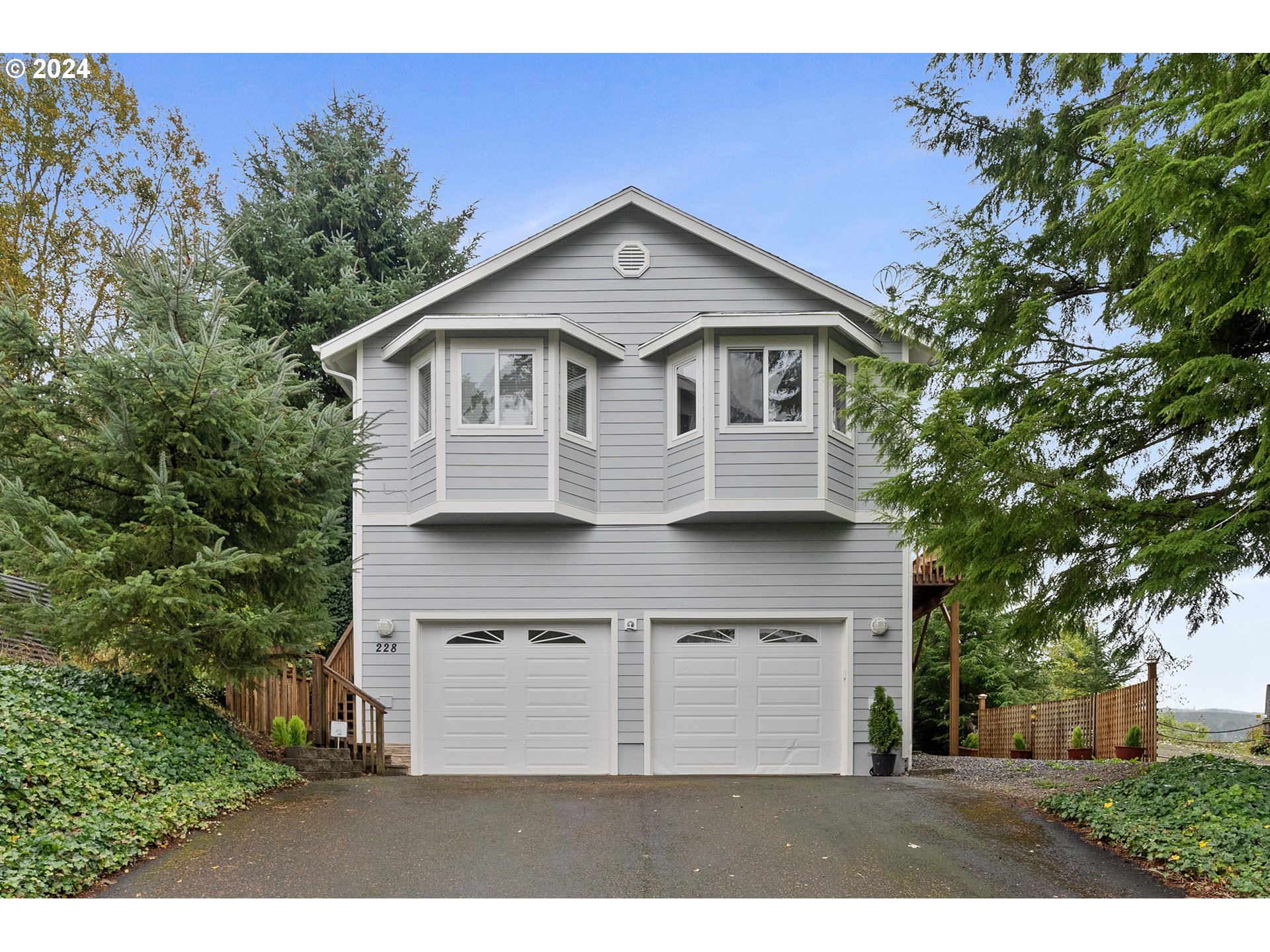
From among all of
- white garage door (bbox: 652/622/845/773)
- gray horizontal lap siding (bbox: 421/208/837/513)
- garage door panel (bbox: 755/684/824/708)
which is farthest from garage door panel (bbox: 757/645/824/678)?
gray horizontal lap siding (bbox: 421/208/837/513)

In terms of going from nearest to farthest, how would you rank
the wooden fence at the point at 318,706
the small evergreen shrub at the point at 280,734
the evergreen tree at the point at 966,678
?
the small evergreen shrub at the point at 280,734 < the wooden fence at the point at 318,706 < the evergreen tree at the point at 966,678

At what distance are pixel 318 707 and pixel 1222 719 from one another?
15.7 m

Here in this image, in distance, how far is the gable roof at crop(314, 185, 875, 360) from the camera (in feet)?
40.9

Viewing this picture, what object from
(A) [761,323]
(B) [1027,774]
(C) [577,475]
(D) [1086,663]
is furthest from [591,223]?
(D) [1086,663]

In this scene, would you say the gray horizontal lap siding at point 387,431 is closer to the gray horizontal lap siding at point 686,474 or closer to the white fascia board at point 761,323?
the gray horizontal lap siding at point 686,474

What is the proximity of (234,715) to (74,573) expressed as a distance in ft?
12.0

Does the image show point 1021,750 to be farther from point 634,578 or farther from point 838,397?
point 634,578

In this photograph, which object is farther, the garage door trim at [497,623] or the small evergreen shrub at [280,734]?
the garage door trim at [497,623]

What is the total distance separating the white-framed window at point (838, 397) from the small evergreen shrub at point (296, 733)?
6.89 meters

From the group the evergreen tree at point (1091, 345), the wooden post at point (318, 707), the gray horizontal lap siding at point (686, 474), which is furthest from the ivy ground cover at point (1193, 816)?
the wooden post at point (318, 707)

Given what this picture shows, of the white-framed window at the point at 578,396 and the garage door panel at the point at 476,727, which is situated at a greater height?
the white-framed window at the point at 578,396

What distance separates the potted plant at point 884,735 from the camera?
11.8 m

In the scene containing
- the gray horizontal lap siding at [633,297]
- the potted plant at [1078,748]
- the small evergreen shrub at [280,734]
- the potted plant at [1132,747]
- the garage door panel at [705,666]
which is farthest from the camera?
the potted plant at [1078,748]

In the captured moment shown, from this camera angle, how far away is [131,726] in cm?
781
